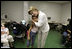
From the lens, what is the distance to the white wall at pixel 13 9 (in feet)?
3.00

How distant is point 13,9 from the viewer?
0.94m

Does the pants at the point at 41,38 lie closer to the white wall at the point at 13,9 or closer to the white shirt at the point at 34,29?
the white shirt at the point at 34,29

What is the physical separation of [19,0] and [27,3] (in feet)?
0.27

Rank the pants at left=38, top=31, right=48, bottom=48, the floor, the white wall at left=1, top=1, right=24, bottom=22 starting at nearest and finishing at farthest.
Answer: the white wall at left=1, top=1, right=24, bottom=22
the floor
the pants at left=38, top=31, right=48, bottom=48

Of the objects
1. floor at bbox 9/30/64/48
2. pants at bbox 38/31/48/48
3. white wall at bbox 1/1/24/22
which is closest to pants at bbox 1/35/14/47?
floor at bbox 9/30/64/48

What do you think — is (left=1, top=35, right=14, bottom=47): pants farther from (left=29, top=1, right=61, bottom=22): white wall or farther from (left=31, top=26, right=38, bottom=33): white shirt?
(left=29, top=1, right=61, bottom=22): white wall

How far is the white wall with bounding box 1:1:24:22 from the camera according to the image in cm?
91

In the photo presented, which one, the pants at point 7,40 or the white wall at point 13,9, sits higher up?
the white wall at point 13,9

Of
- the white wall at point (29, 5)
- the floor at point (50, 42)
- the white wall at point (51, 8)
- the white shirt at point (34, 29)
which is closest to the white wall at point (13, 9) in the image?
the white wall at point (29, 5)

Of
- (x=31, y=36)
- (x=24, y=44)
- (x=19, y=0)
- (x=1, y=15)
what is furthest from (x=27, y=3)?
(x=24, y=44)

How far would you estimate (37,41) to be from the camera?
52.4 inches

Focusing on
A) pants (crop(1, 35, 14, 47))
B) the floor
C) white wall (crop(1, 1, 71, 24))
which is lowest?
the floor

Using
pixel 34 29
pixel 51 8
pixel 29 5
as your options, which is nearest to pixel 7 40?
pixel 34 29

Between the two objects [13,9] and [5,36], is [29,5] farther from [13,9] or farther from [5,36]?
[5,36]
